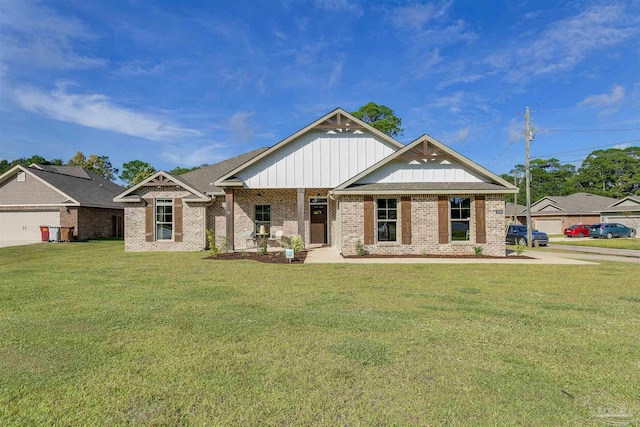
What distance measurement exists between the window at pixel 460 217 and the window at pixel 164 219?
13179mm

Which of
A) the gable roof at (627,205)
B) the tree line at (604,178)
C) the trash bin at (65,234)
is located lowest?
the trash bin at (65,234)

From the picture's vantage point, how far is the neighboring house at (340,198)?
14.6 metres

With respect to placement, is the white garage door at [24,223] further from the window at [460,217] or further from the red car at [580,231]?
the red car at [580,231]

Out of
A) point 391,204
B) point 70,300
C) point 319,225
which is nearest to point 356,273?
point 391,204

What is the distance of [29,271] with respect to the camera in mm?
10328

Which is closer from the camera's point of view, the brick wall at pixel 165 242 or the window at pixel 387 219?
the window at pixel 387 219

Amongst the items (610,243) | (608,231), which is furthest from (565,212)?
(610,243)

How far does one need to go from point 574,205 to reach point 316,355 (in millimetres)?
48503

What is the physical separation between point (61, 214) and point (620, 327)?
28549 mm

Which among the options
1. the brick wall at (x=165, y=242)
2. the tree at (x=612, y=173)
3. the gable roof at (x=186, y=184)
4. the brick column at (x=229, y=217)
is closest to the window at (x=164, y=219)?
the brick wall at (x=165, y=242)

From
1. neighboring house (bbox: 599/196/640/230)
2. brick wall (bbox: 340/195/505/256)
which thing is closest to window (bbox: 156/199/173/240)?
brick wall (bbox: 340/195/505/256)

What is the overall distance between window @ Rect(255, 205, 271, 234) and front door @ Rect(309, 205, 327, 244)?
7.60 feet

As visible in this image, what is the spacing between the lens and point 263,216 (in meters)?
18.7

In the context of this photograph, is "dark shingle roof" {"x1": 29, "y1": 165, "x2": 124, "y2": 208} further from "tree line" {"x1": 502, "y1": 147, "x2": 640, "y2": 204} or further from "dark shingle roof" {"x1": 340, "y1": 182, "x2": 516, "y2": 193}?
"tree line" {"x1": 502, "y1": 147, "x2": 640, "y2": 204}
